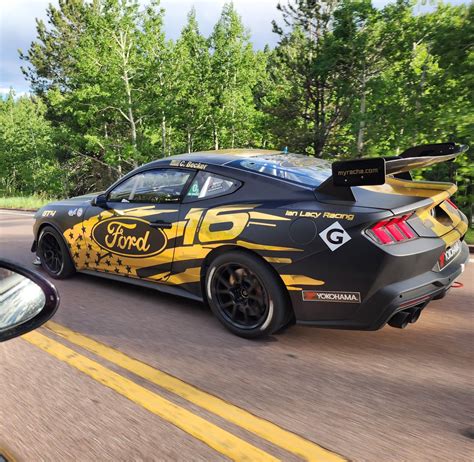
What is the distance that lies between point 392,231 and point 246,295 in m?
1.21

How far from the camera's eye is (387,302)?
2.82 meters

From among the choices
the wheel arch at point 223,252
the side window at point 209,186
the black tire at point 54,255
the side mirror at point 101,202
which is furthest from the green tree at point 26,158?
the wheel arch at point 223,252

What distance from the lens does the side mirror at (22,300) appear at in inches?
54.2

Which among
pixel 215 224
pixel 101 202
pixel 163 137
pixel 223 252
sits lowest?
pixel 223 252

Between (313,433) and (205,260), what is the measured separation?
5.73ft

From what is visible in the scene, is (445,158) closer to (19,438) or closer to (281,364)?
(281,364)

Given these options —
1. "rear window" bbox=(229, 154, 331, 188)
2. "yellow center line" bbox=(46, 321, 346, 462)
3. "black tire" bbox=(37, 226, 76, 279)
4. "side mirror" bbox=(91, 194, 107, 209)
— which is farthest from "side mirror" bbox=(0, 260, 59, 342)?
"black tire" bbox=(37, 226, 76, 279)

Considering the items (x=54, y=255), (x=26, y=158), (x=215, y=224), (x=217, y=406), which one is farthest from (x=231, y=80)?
(x=217, y=406)

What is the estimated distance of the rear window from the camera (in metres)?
3.45

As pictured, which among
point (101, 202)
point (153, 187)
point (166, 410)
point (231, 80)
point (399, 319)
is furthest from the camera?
point (231, 80)

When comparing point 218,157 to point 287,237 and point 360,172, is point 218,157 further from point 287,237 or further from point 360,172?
point 360,172

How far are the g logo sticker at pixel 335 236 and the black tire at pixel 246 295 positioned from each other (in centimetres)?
52

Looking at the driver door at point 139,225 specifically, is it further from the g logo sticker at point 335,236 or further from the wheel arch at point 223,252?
the g logo sticker at point 335,236

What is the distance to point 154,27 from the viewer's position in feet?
90.9
